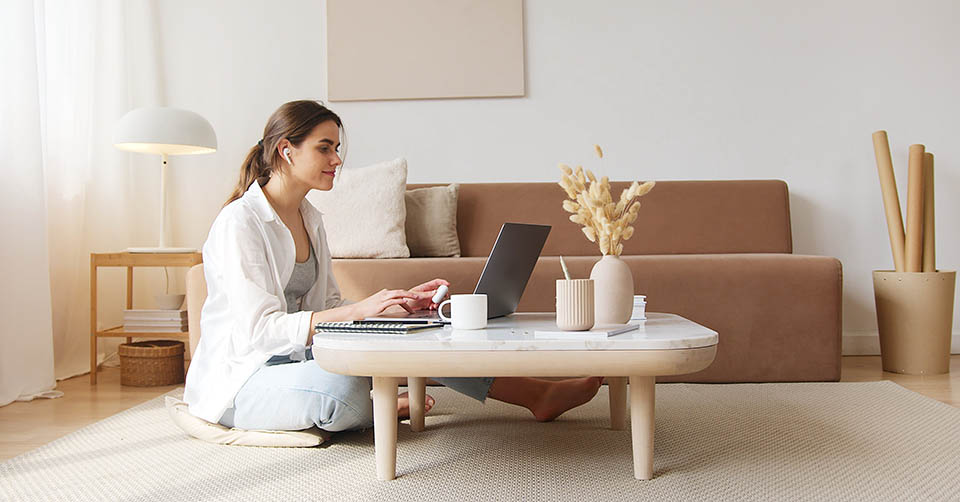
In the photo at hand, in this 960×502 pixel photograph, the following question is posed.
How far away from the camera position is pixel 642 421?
1.62 meters

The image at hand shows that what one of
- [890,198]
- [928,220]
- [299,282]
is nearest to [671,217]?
[890,198]

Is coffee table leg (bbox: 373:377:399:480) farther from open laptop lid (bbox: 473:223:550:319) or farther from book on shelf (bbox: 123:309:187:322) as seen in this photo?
book on shelf (bbox: 123:309:187:322)

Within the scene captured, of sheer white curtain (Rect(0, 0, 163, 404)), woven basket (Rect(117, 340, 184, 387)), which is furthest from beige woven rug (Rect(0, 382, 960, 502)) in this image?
sheer white curtain (Rect(0, 0, 163, 404))

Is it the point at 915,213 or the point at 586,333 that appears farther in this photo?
the point at 915,213

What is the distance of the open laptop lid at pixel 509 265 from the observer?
177 centimetres

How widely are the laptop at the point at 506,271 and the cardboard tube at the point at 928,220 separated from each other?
2132 mm

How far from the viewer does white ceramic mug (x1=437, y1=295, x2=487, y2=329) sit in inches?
66.1

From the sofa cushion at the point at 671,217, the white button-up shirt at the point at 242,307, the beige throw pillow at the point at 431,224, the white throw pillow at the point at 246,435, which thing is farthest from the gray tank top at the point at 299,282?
the sofa cushion at the point at 671,217

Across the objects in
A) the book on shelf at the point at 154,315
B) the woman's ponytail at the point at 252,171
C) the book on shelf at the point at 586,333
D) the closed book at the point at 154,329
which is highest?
the woman's ponytail at the point at 252,171

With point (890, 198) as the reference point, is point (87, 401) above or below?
below

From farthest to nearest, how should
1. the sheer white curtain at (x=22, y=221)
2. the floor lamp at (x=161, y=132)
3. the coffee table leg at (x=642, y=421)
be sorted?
the floor lamp at (x=161, y=132), the sheer white curtain at (x=22, y=221), the coffee table leg at (x=642, y=421)

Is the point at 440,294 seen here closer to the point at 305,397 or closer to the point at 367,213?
the point at 305,397

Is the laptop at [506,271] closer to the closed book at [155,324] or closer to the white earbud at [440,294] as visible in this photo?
the white earbud at [440,294]

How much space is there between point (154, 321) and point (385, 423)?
1.95 m
